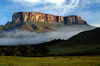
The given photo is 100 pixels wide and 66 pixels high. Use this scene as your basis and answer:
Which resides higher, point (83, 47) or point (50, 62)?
point (50, 62)

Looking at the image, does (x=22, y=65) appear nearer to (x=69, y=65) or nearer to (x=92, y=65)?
(x=69, y=65)

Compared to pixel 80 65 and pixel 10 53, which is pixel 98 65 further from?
pixel 10 53

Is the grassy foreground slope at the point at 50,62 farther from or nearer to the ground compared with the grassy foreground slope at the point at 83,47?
farther from the ground

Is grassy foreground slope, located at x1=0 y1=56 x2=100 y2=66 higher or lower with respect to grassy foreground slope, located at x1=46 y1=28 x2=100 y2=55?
higher

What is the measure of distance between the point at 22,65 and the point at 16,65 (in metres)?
1.16

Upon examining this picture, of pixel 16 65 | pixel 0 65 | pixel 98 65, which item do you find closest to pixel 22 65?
pixel 16 65

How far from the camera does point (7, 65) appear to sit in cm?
1948

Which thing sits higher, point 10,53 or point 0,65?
point 0,65

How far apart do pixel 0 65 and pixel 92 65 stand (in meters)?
18.2

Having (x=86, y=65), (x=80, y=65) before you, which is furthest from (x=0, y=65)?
(x=86, y=65)

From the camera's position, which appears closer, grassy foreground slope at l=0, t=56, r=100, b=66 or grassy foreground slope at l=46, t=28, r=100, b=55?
grassy foreground slope at l=0, t=56, r=100, b=66

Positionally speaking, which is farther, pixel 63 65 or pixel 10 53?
pixel 10 53

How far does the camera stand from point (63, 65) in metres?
20.0

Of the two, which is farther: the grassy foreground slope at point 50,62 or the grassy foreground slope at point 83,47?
the grassy foreground slope at point 83,47
